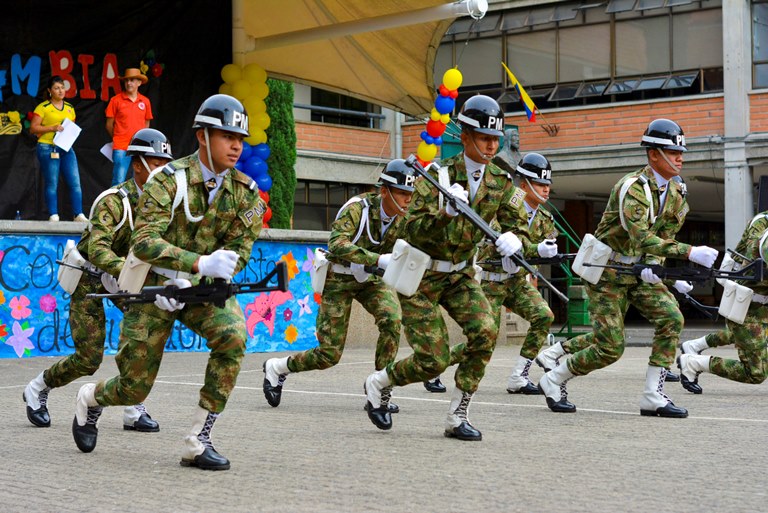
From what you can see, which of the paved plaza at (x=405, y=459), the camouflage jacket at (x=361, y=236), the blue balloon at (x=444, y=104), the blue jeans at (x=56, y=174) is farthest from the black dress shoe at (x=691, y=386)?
the blue jeans at (x=56, y=174)

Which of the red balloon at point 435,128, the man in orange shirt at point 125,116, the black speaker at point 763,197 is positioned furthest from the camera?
the red balloon at point 435,128

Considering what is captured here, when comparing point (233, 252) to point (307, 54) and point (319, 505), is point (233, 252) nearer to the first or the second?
point (319, 505)

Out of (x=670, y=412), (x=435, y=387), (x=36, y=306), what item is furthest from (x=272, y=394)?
(x=36, y=306)

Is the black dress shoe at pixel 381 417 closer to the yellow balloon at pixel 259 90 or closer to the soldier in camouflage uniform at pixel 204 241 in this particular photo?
the soldier in camouflage uniform at pixel 204 241

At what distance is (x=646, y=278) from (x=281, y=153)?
12.7 metres

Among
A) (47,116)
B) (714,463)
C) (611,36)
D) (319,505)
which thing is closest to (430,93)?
(47,116)

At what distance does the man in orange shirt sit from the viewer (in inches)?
688

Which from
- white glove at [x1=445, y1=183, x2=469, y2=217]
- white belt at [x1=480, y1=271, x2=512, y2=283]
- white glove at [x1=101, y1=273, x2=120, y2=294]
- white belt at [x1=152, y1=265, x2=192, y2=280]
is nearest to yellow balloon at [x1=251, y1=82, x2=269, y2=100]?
white belt at [x1=480, y1=271, x2=512, y2=283]

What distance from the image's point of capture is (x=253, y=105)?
1789 cm

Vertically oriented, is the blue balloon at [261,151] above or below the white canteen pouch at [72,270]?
above

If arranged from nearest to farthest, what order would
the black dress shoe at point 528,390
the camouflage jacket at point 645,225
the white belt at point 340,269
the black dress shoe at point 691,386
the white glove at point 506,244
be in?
the white glove at point 506,244, the camouflage jacket at point 645,225, the white belt at point 340,269, the black dress shoe at point 691,386, the black dress shoe at point 528,390

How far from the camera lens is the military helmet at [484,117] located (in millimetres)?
7984

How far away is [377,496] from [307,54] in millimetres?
13817

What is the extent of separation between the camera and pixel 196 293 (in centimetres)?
661
